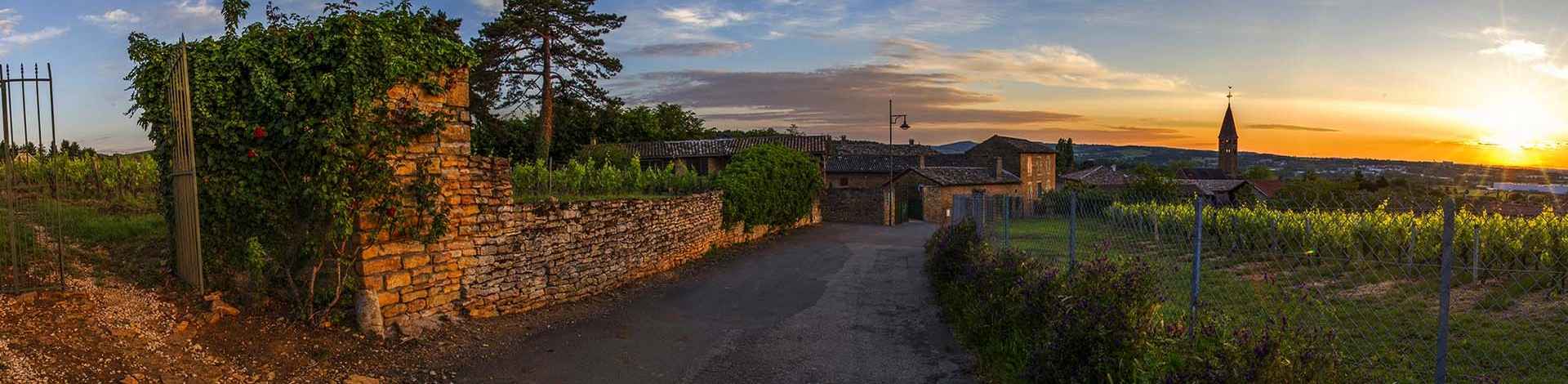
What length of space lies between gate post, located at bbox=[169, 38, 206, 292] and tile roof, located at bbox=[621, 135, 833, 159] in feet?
93.7

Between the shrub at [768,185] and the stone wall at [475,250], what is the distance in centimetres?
797

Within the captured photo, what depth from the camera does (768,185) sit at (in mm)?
23672

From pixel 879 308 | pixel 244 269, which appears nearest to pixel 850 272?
pixel 879 308

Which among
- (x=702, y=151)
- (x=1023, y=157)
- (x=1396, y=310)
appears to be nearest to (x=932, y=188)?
(x=702, y=151)

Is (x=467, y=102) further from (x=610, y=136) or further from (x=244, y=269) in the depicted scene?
(x=610, y=136)

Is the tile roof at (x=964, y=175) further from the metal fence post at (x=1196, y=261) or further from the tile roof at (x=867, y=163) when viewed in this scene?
the metal fence post at (x=1196, y=261)

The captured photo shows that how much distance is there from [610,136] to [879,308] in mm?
37483

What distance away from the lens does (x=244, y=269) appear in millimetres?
7910

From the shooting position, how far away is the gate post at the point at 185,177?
725 cm

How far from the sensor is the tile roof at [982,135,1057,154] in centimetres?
5300

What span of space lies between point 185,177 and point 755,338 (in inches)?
228

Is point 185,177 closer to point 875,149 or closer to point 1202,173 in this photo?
point 875,149

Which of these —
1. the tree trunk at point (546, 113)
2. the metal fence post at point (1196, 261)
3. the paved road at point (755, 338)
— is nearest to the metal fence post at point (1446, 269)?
the metal fence post at point (1196, 261)

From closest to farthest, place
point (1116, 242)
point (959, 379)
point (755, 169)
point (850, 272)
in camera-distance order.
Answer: point (959, 379) → point (1116, 242) → point (850, 272) → point (755, 169)
